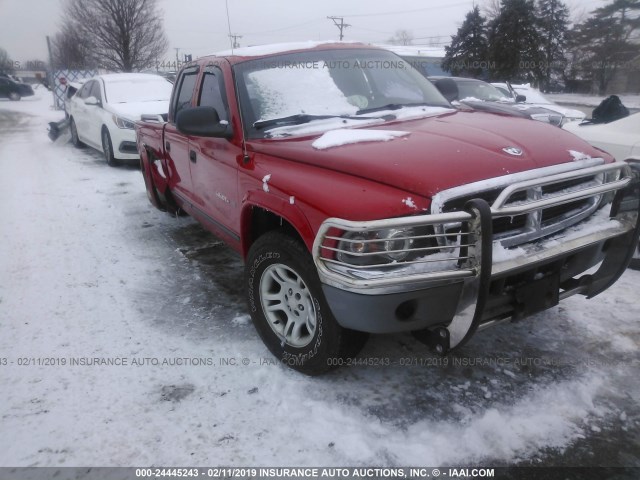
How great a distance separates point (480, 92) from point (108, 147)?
317 inches

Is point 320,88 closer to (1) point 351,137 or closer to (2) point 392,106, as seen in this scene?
(2) point 392,106

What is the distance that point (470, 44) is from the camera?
32656mm

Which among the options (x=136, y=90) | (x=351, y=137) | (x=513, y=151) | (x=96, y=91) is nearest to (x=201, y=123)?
(x=351, y=137)

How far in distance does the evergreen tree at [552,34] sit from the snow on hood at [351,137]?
111ft

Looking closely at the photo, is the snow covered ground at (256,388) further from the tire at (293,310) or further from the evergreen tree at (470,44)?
the evergreen tree at (470,44)

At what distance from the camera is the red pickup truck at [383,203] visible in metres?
2.25

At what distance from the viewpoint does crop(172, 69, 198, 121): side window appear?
437 cm

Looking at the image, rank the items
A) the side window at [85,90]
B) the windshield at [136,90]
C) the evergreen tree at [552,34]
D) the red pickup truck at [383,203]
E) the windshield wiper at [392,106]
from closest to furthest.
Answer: the red pickup truck at [383,203] < the windshield wiper at [392,106] < the windshield at [136,90] < the side window at [85,90] < the evergreen tree at [552,34]

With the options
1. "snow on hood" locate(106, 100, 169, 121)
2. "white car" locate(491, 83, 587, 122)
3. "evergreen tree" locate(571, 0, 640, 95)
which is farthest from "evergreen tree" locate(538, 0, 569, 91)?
"snow on hood" locate(106, 100, 169, 121)

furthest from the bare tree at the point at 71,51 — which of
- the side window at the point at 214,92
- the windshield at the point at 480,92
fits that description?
the side window at the point at 214,92

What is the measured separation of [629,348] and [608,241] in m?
0.84

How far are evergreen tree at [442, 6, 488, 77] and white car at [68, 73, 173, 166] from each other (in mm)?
26321

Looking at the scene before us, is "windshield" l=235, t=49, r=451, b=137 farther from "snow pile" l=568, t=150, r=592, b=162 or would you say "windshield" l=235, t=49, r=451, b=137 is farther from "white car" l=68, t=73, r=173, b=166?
"white car" l=68, t=73, r=173, b=166

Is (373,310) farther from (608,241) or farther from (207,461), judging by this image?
(608,241)
